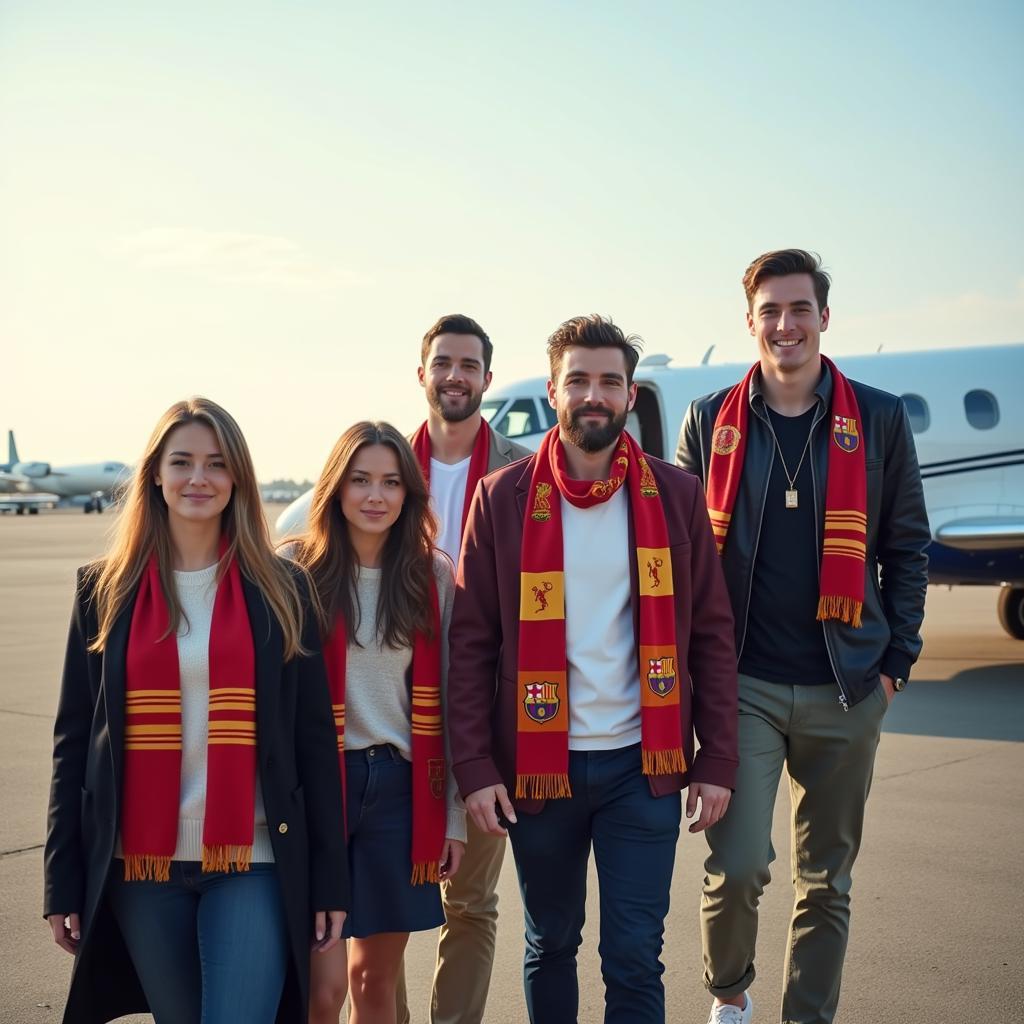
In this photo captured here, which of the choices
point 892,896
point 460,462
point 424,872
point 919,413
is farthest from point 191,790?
Answer: point 919,413

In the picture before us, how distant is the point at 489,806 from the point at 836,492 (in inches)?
58.4

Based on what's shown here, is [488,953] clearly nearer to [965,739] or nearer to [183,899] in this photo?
[183,899]

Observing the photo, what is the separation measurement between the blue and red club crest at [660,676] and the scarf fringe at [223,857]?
3.72 ft

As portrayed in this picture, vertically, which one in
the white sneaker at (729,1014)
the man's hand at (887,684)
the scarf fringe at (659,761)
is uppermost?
the man's hand at (887,684)

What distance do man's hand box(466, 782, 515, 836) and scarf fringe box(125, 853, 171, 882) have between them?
2.64 ft

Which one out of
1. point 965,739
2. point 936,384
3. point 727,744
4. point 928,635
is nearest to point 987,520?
point 936,384

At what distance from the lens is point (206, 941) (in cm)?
256

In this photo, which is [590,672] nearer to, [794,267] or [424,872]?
[424,872]

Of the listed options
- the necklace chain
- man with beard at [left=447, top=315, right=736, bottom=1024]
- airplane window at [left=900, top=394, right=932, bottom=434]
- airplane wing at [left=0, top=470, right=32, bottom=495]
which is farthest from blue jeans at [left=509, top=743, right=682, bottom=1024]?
airplane wing at [left=0, top=470, right=32, bottom=495]

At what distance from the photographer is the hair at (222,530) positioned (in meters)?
2.77

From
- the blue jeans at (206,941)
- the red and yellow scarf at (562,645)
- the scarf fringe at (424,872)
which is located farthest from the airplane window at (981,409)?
the blue jeans at (206,941)

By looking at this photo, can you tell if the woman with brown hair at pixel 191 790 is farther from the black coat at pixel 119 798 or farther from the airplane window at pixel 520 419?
the airplane window at pixel 520 419

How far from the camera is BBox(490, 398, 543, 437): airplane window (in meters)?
11.7

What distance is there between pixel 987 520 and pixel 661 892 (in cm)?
928
